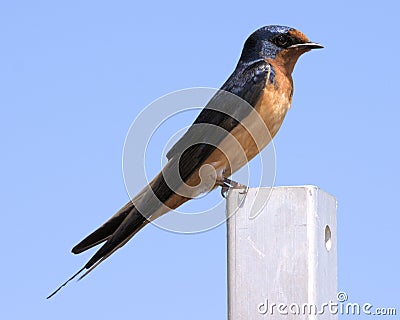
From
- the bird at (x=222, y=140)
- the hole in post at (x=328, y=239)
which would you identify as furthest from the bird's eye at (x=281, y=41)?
the hole in post at (x=328, y=239)

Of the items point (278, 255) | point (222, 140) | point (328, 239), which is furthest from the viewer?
point (222, 140)

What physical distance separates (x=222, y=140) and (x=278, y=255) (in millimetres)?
1203

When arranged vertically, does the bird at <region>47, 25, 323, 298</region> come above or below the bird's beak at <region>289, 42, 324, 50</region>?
below

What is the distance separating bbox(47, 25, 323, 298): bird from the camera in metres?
3.77

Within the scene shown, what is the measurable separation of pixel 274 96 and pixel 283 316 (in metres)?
1.55

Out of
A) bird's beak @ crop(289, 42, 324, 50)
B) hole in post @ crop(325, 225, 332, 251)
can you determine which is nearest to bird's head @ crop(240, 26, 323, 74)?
bird's beak @ crop(289, 42, 324, 50)

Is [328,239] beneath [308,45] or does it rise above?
beneath

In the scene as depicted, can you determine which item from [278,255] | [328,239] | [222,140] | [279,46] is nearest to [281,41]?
[279,46]

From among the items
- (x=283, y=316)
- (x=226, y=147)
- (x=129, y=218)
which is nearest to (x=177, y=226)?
(x=129, y=218)

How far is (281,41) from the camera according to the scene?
4383 millimetres

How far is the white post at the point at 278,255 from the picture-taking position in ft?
9.49

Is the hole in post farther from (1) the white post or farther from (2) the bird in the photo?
(2) the bird

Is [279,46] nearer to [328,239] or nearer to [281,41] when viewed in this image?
[281,41]

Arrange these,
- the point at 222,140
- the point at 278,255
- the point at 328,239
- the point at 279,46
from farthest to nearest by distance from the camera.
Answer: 1. the point at 279,46
2. the point at 222,140
3. the point at 328,239
4. the point at 278,255
